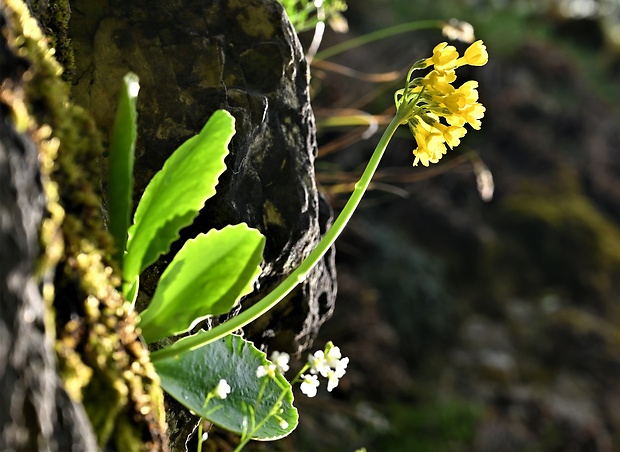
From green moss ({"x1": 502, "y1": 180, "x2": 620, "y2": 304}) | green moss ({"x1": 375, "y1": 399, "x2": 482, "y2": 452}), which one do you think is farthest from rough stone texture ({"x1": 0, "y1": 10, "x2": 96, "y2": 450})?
green moss ({"x1": 502, "y1": 180, "x2": 620, "y2": 304})

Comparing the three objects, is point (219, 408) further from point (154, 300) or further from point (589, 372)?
point (589, 372)

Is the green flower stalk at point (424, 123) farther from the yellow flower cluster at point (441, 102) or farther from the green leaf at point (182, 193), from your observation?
the green leaf at point (182, 193)

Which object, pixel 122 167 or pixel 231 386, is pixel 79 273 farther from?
pixel 231 386

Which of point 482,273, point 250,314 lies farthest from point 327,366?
point 482,273

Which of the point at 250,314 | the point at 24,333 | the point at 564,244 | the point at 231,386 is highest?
the point at 24,333

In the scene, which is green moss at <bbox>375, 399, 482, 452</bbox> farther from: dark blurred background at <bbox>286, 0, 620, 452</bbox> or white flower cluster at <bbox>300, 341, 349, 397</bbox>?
white flower cluster at <bbox>300, 341, 349, 397</bbox>

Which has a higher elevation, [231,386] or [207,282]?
[207,282]
